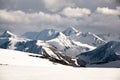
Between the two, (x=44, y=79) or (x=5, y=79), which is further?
(x=44, y=79)

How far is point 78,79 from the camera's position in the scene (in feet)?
110

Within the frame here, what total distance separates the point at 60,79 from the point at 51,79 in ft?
3.48

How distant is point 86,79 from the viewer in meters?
33.7

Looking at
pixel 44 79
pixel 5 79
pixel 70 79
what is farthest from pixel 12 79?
pixel 70 79

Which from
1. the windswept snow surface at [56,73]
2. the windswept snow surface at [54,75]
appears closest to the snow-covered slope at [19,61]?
the windswept snow surface at [56,73]

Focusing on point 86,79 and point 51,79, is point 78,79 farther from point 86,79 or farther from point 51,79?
point 51,79

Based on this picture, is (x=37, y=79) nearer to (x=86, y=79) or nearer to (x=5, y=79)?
(x=5, y=79)

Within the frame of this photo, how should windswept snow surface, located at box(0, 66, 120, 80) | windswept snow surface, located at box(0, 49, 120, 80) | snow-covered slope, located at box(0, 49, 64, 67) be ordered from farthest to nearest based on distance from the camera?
snow-covered slope, located at box(0, 49, 64, 67), windswept snow surface, located at box(0, 49, 120, 80), windswept snow surface, located at box(0, 66, 120, 80)

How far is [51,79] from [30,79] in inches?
96.1

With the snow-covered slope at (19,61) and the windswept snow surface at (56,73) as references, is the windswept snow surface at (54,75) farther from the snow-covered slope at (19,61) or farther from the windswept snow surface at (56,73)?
the snow-covered slope at (19,61)

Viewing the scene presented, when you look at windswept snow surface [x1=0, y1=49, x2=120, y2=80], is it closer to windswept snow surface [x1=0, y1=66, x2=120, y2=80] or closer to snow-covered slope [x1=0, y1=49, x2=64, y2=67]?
windswept snow surface [x1=0, y1=66, x2=120, y2=80]

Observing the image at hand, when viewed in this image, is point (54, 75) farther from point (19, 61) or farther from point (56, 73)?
point (19, 61)

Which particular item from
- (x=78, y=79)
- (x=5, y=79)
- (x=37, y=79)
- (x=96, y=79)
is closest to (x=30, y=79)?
(x=37, y=79)

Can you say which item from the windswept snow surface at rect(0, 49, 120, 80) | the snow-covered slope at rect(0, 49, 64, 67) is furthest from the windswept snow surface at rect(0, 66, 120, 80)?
the snow-covered slope at rect(0, 49, 64, 67)
